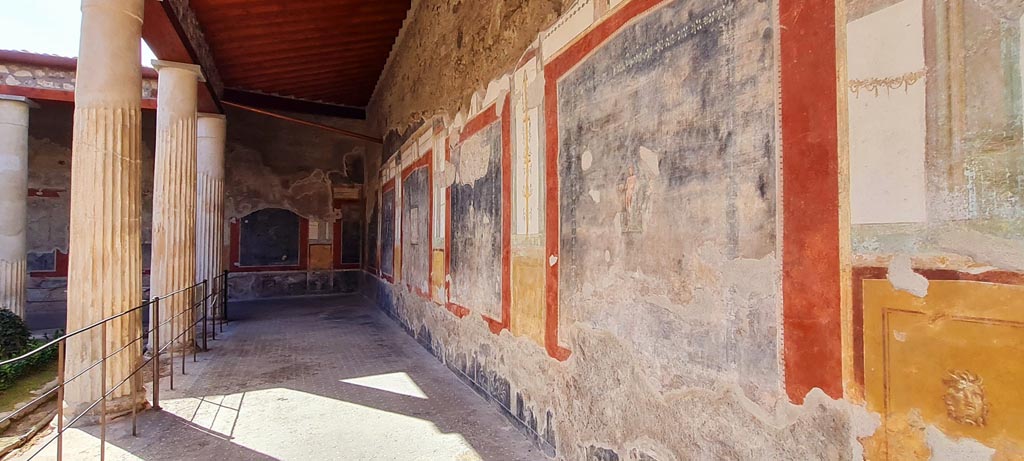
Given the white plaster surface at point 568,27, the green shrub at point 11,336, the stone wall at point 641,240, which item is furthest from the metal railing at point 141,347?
the white plaster surface at point 568,27

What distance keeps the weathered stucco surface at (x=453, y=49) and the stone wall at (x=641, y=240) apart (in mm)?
69

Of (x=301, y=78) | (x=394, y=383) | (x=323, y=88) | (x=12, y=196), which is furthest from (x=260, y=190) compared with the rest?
(x=394, y=383)

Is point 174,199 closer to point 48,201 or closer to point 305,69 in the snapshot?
point 305,69

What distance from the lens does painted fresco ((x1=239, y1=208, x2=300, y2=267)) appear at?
12.0 m

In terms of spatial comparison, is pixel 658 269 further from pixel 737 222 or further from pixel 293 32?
pixel 293 32

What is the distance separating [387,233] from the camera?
9.30 m

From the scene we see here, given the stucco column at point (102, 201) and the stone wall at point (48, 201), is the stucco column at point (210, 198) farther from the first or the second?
the stucco column at point (102, 201)

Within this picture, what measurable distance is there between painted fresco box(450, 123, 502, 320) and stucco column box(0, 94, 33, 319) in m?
7.81

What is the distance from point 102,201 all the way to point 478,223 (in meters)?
2.97

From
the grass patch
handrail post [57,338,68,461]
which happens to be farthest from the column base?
the grass patch

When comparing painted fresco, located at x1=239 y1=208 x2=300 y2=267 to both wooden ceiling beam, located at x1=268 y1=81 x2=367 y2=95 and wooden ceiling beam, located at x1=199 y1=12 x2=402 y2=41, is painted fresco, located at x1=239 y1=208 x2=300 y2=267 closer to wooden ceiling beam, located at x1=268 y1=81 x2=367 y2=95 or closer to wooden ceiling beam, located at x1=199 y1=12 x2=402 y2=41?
wooden ceiling beam, located at x1=268 y1=81 x2=367 y2=95

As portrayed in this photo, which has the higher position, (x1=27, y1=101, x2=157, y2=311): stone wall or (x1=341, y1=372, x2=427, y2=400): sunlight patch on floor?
(x1=27, y1=101, x2=157, y2=311): stone wall

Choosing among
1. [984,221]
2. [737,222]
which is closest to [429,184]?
[737,222]

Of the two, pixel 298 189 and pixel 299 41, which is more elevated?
pixel 299 41
